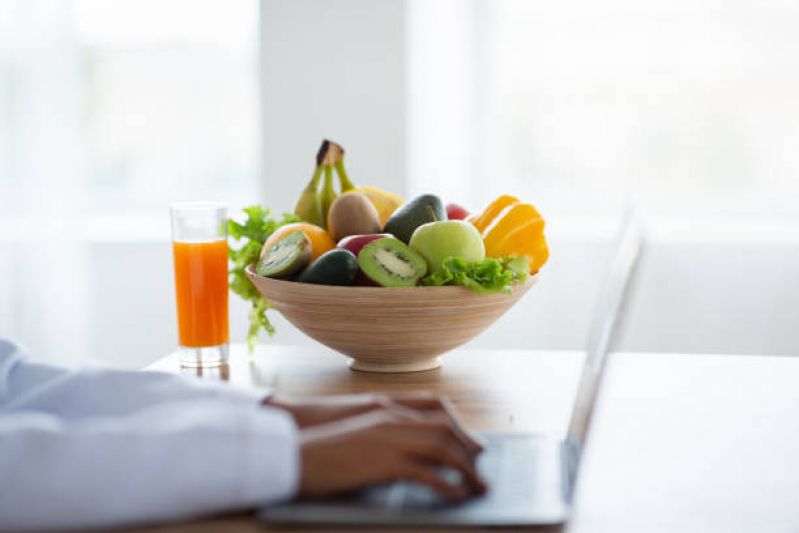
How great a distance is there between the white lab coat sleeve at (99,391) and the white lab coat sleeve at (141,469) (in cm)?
13

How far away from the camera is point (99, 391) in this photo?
2.79 feet

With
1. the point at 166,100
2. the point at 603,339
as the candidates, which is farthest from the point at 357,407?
the point at 166,100

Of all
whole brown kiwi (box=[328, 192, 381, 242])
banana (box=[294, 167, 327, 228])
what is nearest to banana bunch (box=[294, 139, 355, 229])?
banana (box=[294, 167, 327, 228])

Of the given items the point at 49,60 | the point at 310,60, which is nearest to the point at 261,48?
the point at 310,60

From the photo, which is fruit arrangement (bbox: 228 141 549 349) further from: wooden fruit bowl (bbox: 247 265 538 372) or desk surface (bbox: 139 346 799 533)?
desk surface (bbox: 139 346 799 533)

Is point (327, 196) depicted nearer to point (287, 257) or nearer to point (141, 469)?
point (287, 257)

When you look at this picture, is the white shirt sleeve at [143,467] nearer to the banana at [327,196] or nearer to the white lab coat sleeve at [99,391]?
the white lab coat sleeve at [99,391]

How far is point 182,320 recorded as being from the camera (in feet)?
3.93

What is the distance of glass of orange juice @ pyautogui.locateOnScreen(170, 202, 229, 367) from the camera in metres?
1.19

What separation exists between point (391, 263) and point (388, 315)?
6 cm

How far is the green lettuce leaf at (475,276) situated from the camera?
1.06 m

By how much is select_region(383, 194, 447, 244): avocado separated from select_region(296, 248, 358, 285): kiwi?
97 mm

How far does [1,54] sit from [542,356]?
2.29 meters

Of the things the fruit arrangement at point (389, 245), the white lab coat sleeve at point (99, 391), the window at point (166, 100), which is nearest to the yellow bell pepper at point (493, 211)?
the fruit arrangement at point (389, 245)
